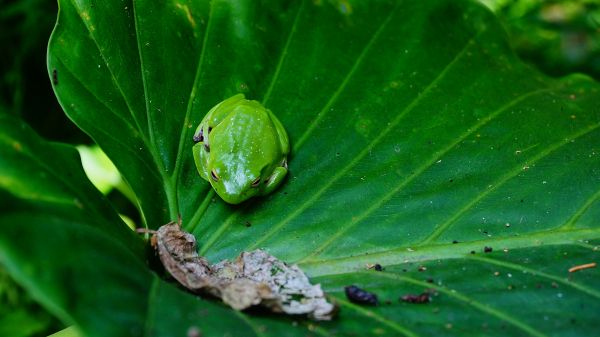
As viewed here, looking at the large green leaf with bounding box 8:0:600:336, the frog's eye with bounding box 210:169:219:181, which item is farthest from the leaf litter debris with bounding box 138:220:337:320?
the frog's eye with bounding box 210:169:219:181

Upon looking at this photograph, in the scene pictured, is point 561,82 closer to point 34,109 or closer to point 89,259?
point 89,259

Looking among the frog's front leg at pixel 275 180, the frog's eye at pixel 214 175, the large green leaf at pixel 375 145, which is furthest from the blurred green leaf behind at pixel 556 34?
the frog's eye at pixel 214 175

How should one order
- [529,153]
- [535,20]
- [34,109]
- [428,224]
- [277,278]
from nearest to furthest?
[277,278]
[428,224]
[529,153]
[535,20]
[34,109]

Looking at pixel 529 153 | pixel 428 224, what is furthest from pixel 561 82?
pixel 428 224

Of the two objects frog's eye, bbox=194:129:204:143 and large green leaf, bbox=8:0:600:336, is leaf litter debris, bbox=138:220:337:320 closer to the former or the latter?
large green leaf, bbox=8:0:600:336

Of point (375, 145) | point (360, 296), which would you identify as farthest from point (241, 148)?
point (360, 296)

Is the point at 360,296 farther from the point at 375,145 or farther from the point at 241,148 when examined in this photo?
the point at 241,148
